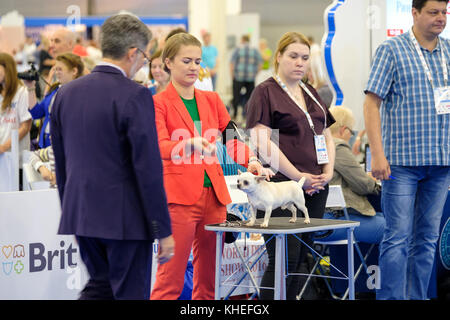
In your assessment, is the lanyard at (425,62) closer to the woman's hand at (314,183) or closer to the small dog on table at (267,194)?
the woman's hand at (314,183)

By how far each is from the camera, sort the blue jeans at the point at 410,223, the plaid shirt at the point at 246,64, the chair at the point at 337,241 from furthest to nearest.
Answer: the plaid shirt at the point at 246,64, the chair at the point at 337,241, the blue jeans at the point at 410,223

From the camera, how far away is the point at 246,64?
13695 millimetres

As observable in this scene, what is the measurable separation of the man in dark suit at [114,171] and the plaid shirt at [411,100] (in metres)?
1.60

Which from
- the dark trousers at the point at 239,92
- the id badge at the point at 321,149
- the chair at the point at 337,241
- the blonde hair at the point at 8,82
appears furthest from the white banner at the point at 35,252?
the dark trousers at the point at 239,92

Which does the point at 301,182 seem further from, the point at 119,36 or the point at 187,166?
the point at 119,36

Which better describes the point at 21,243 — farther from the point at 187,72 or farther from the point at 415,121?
the point at 415,121

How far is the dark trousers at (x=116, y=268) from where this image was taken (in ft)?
8.00

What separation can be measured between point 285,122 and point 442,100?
2.70 ft

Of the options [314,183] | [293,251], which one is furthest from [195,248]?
[314,183]

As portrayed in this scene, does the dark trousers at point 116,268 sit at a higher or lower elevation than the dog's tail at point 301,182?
lower

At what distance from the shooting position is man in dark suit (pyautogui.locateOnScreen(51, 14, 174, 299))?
238 cm

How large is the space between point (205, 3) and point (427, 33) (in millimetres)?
14745

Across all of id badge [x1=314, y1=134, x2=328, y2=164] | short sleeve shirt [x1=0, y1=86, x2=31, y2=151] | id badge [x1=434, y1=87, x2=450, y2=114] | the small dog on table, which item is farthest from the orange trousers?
short sleeve shirt [x1=0, y1=86, x2=31, y2=151]
